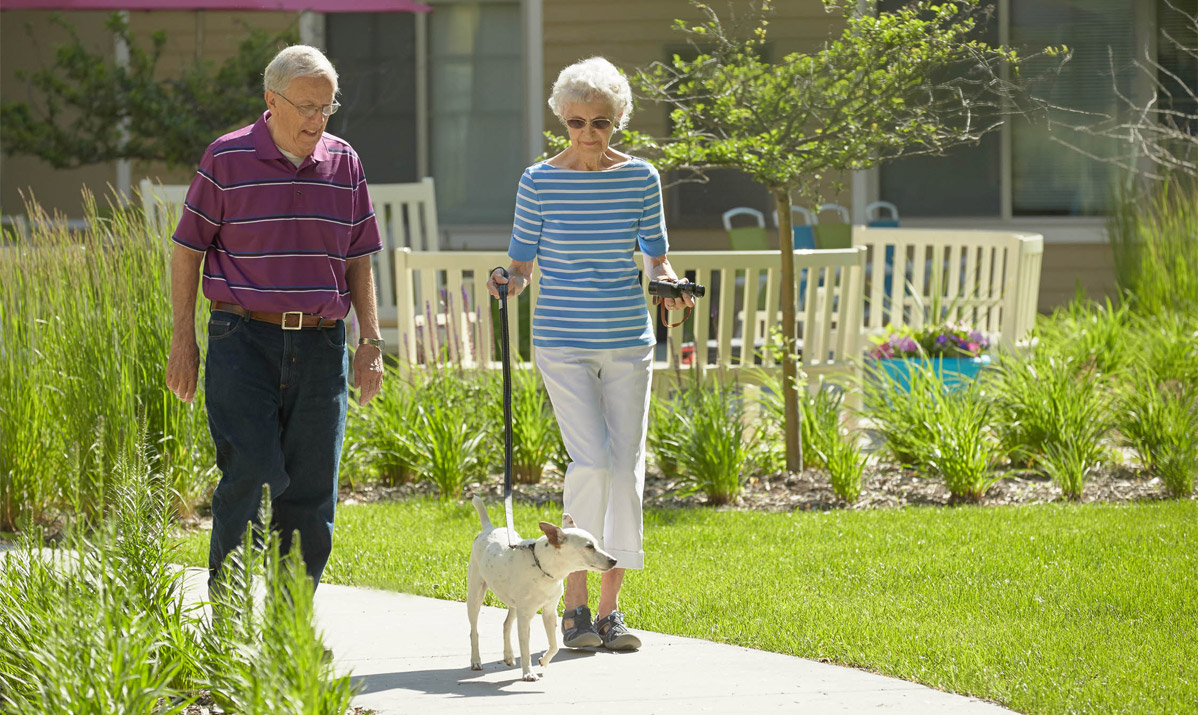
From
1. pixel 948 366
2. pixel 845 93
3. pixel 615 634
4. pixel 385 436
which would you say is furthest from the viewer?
pixel 948 366

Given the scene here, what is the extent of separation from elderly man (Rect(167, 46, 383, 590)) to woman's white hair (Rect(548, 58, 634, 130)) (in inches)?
26.0

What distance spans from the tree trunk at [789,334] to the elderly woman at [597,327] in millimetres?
2364

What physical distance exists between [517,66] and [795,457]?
6387mm

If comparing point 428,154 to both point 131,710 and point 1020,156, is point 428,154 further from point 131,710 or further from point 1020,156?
point 131,710

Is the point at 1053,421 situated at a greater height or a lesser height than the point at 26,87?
lesser

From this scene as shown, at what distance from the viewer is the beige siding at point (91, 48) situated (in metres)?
11.8

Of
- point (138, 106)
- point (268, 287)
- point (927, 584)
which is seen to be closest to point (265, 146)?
point (268, 287)

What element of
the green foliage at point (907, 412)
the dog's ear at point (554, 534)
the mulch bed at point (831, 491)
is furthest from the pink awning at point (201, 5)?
the dog's ear at point (554, 534)

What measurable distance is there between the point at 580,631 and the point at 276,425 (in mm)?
1065

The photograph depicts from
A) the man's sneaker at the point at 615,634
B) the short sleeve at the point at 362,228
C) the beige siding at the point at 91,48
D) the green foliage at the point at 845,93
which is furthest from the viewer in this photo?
the beige siding at the point at 91,48

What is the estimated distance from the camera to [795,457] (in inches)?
→ 256

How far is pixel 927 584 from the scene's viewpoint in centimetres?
466

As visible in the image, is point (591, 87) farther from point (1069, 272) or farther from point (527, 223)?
point (1069, 272)

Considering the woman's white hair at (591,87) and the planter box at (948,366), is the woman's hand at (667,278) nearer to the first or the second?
the woman's white hair at (591,87)
